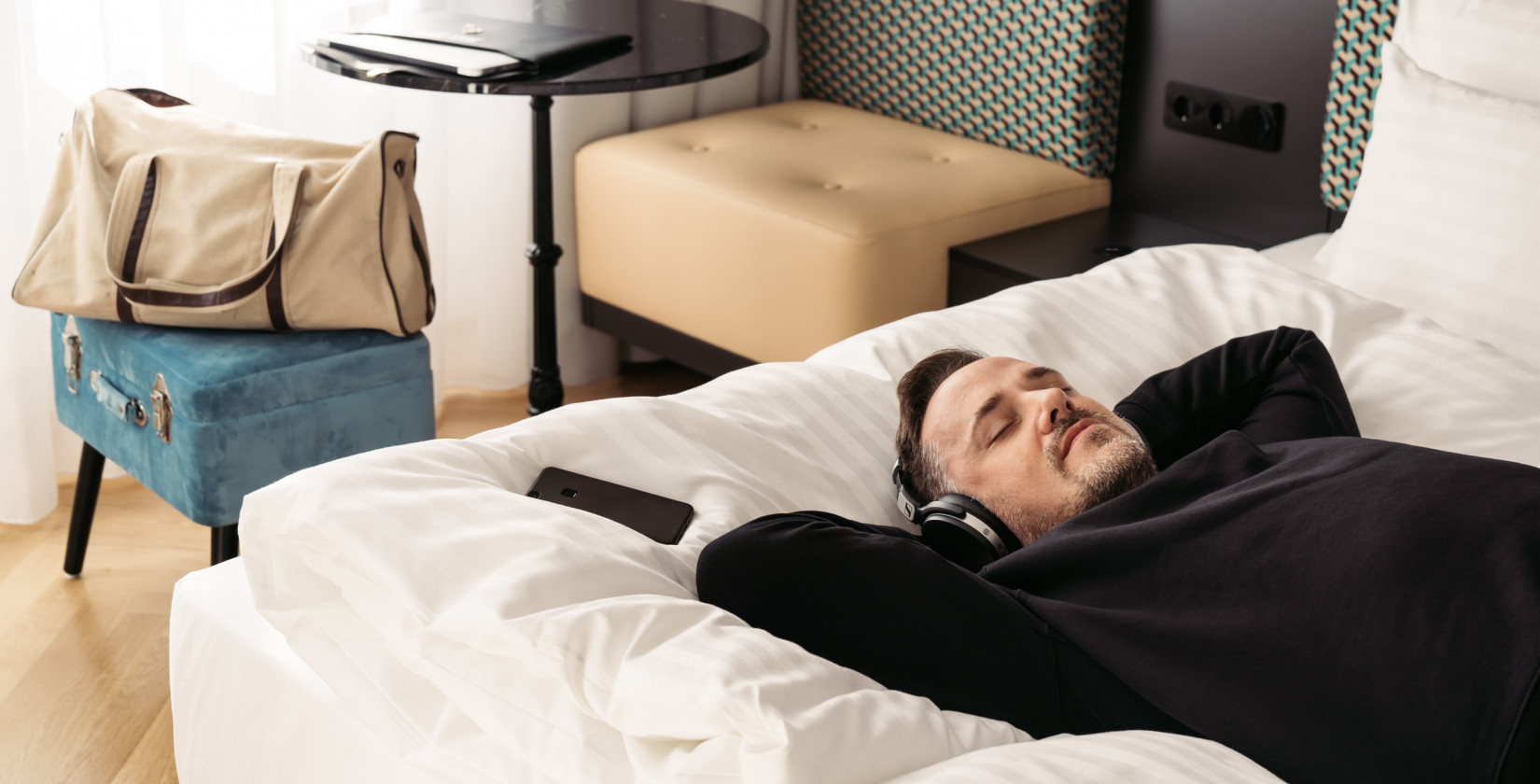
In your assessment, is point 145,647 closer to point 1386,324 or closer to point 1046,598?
point 1046,598

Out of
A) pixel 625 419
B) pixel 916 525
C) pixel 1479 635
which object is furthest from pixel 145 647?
pixel 1479 635

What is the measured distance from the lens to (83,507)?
1941 mm

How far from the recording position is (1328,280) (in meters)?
1.72

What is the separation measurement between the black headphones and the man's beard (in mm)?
47

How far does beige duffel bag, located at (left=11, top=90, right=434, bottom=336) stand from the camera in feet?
5.54

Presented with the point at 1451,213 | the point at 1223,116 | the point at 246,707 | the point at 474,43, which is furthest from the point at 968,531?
the point at 1223,116

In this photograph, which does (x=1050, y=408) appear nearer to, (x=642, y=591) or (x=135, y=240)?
(x=642, y=591)

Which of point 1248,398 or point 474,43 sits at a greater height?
point 474,43

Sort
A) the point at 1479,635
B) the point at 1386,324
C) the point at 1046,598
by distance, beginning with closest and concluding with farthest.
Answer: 1. the point at 1479,635
2. the point at 1046,598
3. the point at 1386,324

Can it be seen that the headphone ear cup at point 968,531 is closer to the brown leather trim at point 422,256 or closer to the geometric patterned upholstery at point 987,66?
the brown leather trim at point 422,256

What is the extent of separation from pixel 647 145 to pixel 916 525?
54.5 inches

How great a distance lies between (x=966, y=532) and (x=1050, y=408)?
157 millimetres

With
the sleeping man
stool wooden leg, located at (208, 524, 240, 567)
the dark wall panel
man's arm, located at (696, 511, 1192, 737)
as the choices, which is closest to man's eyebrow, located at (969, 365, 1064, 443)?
the sleeping man

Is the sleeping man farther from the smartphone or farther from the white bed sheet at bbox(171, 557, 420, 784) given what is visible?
the white bed sheet at bbox(171, 557, 420, 784)
